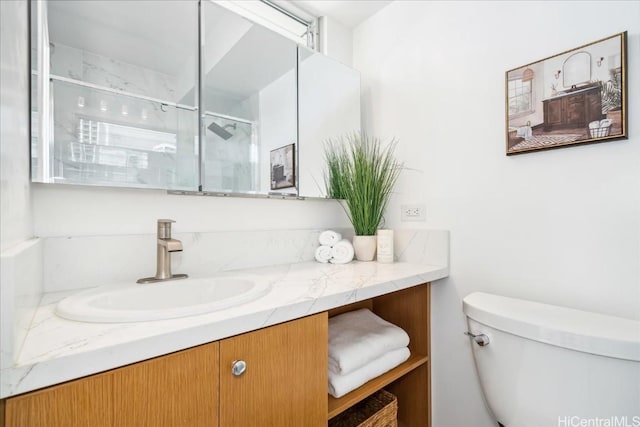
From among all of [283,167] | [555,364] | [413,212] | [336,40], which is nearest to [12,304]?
[283,167]

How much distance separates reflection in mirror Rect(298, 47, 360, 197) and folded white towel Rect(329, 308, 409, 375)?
0.60 metres

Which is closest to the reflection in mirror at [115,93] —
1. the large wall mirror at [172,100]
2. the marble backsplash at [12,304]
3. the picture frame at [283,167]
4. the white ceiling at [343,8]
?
the large wall mirror at [172,100]

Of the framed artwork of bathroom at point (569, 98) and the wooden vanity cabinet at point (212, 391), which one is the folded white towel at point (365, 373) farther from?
the framed artwork of bathroom at point (569, 98)

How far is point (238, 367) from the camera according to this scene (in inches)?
24.8

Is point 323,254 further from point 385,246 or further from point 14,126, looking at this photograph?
point 14,126

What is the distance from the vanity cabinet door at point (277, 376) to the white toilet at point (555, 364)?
508 mm

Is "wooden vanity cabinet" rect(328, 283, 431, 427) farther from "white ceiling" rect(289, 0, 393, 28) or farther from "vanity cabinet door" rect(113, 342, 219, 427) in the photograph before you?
"white ceiling" rect(289, 0, 393, 28)

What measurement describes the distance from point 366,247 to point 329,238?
7.0 inches

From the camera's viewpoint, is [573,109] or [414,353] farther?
[414,353]

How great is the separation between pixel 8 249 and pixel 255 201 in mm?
823

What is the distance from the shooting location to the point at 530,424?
31.4 inches

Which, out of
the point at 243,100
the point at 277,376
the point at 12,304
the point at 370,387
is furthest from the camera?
the point at 243,100

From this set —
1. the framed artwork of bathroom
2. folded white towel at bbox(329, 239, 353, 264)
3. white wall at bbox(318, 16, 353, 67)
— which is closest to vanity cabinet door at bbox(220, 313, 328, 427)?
folded white towel at bbox(329, 239, 353, 264)

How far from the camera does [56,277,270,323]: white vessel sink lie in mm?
604
